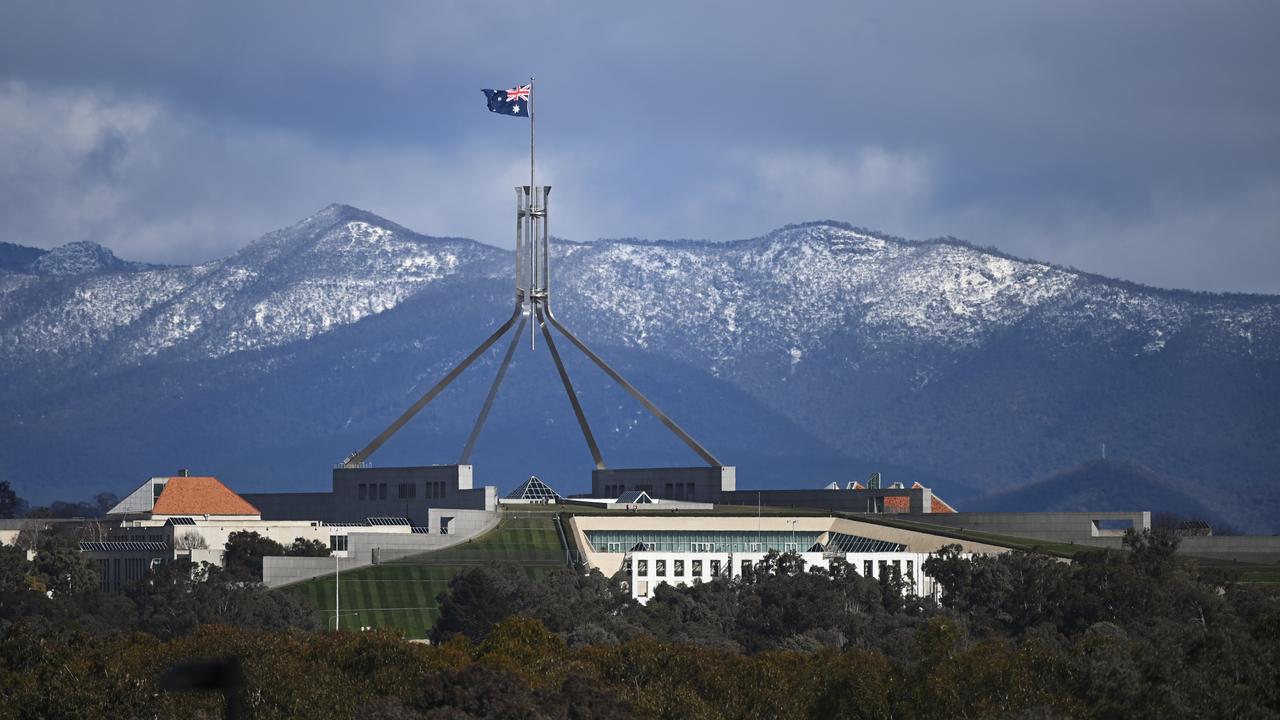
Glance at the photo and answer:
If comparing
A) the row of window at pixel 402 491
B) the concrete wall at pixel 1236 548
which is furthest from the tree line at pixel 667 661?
the row of window at pixel 402 491

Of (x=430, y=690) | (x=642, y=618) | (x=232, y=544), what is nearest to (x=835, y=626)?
(x=642, y=618)

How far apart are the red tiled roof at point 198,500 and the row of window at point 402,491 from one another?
6.92m

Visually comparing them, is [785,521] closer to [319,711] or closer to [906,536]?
[906,536]

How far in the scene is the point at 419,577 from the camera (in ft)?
389

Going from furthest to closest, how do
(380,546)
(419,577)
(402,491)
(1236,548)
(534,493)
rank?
(534,493), (402,491), (1236,548), (380,546), (419,577)

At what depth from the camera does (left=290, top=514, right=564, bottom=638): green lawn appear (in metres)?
111

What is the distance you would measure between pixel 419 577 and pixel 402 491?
59.8 ft

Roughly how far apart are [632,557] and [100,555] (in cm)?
3047

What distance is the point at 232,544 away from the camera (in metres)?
123

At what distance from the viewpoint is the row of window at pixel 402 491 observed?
135 m

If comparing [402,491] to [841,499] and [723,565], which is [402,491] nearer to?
[723,565]

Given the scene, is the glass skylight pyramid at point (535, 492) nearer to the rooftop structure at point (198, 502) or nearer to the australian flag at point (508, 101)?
the rooftop structure at point (198, 502)

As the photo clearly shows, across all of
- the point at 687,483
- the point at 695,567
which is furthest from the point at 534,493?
the point at 695,567

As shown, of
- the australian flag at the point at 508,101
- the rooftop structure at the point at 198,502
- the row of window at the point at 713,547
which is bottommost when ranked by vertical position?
the row of window at the point at 713,547
